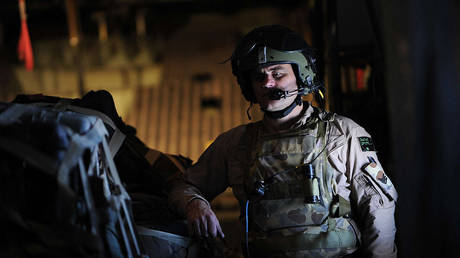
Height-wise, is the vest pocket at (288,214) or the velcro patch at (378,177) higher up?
the velcro patch at (378,177)

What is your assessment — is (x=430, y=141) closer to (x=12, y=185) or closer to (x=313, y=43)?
(x=12, y=185)

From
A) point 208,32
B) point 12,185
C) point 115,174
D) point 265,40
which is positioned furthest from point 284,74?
point 208,32

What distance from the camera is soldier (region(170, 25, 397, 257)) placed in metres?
2.43

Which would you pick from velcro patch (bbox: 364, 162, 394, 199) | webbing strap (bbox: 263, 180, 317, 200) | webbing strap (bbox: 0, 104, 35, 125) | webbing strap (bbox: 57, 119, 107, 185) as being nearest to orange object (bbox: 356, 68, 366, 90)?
velcro patch (bbox: 364, 162, 394, 199)

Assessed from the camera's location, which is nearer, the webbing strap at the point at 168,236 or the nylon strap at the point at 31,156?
the nylon strap at the point at 31,156

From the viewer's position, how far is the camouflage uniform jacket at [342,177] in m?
2.41

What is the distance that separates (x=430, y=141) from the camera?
63.2 inches

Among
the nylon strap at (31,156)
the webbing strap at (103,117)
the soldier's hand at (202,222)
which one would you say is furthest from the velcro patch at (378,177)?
the nylon strap at (31,156)

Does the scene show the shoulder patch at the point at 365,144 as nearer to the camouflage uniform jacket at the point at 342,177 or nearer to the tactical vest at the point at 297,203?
the camouflage uniform jacket at the point at 342,177

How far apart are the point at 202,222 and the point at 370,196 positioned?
2.49 feet

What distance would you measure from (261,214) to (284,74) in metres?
0.71

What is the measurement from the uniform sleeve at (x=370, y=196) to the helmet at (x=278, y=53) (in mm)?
381

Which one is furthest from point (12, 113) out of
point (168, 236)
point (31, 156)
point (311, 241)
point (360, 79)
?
point (360, 79)

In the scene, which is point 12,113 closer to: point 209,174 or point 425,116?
point 209,174
